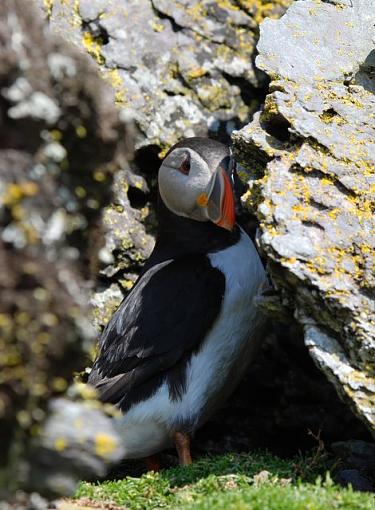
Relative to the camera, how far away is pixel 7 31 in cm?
386

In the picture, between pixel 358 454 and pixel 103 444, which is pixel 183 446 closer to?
pixel 358 454

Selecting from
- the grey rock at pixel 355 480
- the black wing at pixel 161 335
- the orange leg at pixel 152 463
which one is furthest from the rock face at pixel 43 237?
the orange leg at pixel 152 463

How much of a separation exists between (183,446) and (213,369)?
0.67m

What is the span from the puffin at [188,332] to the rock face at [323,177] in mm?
823

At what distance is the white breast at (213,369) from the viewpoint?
749 cm

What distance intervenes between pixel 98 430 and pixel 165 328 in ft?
11.6

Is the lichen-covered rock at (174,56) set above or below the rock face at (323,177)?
below

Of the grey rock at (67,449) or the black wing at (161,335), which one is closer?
the grey rock at (67,449)

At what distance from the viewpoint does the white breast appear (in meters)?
7.49

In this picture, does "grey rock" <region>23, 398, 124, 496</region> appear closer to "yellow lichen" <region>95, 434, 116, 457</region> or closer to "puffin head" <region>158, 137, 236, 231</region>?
"yellow lichen" <region>95, 434, 116, 457</region>

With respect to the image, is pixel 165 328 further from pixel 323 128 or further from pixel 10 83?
pixel 10 83

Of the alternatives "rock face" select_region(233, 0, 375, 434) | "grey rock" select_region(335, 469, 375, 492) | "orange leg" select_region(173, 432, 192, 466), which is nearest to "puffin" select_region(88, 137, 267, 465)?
"orange leg" select_region(173, 432, 192, 466)

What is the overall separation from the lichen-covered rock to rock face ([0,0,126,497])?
4787 mm

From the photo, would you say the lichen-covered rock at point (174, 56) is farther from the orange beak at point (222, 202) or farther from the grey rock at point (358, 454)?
the grey rock at point (358, 454)
